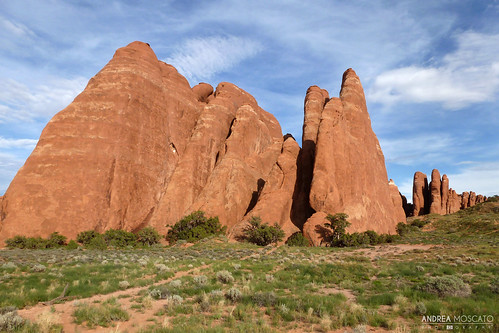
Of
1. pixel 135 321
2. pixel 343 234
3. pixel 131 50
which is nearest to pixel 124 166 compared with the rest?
pixel 131 50

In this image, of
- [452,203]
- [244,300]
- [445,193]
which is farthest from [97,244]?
[452,203]

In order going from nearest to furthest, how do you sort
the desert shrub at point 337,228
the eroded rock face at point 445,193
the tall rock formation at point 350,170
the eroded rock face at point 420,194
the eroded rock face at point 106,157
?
the desert shrub at point 337,228 → the eroded rock face at point 106,157 → the tall rock formation at point 350,170 → the eroded rock face at point 445,193 → the eroded rock face at point 420,194

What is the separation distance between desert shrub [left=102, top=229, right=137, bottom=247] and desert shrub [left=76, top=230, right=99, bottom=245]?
4.59 feet

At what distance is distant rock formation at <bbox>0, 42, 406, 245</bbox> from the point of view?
3666cm

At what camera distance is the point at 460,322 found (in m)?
7.06

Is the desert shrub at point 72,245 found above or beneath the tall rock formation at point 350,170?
beneath

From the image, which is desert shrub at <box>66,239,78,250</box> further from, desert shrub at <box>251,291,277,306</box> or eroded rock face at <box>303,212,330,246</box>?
desert shrub at <box>251,291,277,306</box>

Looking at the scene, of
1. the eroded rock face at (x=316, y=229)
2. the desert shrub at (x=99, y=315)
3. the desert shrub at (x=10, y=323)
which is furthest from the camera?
the eroded rock face at (x=316, y=229)

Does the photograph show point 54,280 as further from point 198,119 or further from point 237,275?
point 198,119

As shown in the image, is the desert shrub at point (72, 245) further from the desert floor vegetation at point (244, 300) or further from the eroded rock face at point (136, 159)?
the desert floor vegetation at point (244, 300)

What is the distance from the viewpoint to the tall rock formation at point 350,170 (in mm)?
38062

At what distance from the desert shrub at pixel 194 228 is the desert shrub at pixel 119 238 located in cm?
534

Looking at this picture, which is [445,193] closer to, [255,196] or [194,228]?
[255,196]

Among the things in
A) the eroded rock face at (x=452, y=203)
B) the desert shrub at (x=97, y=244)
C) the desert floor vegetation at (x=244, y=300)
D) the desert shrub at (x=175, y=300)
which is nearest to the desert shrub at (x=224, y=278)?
the desert floor vegetation at (x=244, y=300)
